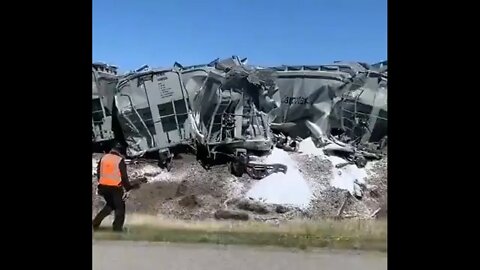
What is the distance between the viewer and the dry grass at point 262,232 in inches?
265

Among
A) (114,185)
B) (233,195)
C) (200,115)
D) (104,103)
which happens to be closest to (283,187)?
(233,195)

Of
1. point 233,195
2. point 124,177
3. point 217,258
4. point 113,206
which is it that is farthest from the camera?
point 124,177

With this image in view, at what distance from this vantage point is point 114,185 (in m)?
7.14

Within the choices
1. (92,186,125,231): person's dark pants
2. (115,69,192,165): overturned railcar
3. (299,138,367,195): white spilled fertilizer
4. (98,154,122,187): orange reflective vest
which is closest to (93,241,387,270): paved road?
(92,186,125,231): person's dark pants

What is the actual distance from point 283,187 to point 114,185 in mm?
2079

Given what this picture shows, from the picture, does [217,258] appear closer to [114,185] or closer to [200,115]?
[114,185]

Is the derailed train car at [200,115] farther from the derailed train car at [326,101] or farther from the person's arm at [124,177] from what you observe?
the derailed train car at [326,101]

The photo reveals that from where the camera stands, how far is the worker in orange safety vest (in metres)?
6.91

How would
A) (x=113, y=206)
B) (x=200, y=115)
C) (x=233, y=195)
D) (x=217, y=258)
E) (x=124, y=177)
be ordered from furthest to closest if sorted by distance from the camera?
(x=200, y=115), (x=124, y=177), (x=233, y=195), (x=113, y=206), (x=217, y=258)

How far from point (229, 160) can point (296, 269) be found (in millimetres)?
2077
